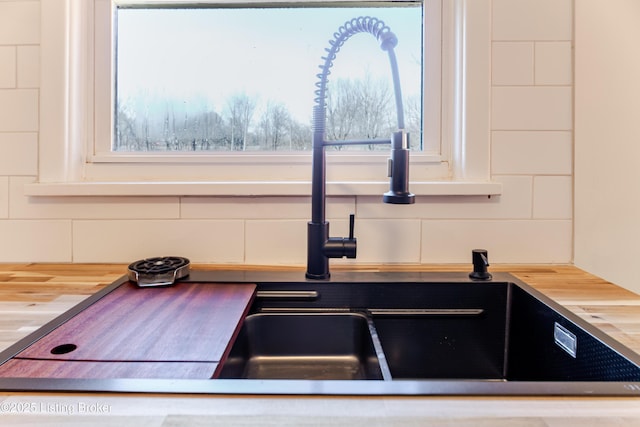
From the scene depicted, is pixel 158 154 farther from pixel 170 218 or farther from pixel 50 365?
pixel 50 365

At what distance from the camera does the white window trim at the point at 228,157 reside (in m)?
1.07

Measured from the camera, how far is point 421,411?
17.6 inches

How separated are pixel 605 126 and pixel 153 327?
Answer: 1.16m

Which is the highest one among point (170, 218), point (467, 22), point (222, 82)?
point (467, 22)

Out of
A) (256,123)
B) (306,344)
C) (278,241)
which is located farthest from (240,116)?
(306,344)

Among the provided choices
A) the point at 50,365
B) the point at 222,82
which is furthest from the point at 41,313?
the point at 222,82

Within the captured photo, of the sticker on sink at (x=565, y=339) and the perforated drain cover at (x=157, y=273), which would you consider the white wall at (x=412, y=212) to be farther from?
the sticker on sink at (x=565, y=339)

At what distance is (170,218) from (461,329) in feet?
2.48

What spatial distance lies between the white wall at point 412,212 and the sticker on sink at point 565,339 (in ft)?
1.20

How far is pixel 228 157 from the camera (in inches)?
46.4

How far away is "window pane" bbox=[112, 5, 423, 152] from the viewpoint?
121cm

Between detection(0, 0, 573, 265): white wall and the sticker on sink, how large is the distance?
1.20 ft

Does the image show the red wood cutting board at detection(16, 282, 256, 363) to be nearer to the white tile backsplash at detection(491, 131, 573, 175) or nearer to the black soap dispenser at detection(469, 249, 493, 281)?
the black soap dispenser at detection(469, 249, 493, 281)

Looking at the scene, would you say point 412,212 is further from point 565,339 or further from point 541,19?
point 541,19
